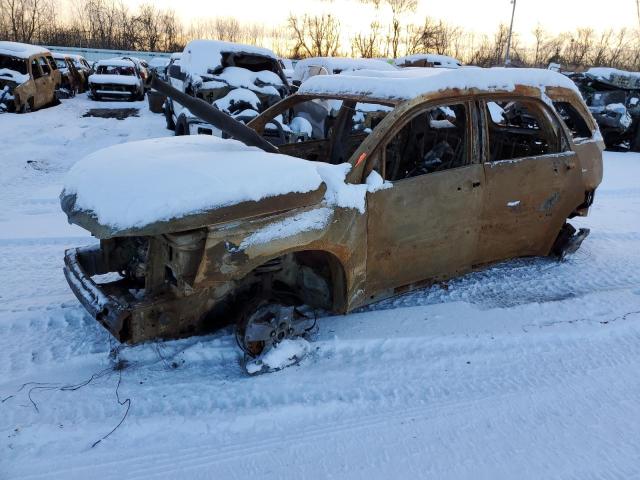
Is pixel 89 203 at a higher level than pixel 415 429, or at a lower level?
higher

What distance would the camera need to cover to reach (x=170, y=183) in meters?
2.86

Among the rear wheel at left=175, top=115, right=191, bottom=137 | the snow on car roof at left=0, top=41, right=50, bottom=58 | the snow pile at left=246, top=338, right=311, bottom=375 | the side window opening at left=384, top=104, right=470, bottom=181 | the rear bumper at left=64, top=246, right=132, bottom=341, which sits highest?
the snow on car roof at left=0, top=41, right=50, bottom=58

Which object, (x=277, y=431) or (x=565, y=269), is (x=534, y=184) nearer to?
(x=565, y=269)

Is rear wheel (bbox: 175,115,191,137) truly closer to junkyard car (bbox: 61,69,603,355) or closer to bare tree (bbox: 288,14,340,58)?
junkyard car (bbox: 61,69,603,355)

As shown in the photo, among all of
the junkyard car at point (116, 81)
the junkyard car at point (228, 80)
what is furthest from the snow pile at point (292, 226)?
the junkyard car at point (116, 81)

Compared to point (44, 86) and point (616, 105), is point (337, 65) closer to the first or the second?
point (616, 105)

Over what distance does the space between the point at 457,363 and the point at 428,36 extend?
4725cm

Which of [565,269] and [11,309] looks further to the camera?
[565,269]

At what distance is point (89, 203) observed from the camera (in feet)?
9.62

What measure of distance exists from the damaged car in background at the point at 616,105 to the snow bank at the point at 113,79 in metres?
15.6

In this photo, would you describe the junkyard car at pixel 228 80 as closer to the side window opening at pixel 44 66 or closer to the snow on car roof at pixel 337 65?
the snow on car roof at pixel 337 65

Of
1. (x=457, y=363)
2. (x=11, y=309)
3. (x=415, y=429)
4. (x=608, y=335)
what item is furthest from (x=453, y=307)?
(x=11, y=309)

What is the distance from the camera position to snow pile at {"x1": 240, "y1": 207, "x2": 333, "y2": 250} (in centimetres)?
297

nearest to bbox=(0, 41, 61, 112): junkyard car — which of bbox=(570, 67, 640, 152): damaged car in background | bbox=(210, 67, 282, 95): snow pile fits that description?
bbox=(210, 67, 282, 95): snow pile
